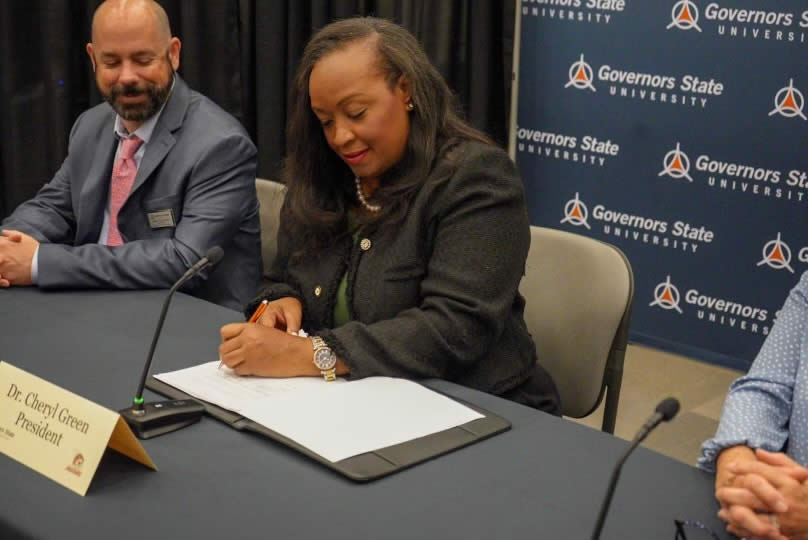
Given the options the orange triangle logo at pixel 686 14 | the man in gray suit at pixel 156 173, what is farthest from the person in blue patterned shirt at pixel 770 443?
the orange triangle logo at pixel 686 14

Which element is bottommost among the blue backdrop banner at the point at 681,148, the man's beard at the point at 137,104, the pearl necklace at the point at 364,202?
the blue backdrop banner at the point at 681,148

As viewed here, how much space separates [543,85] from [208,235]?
234 centimetres

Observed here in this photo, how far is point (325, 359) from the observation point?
6.21 feet

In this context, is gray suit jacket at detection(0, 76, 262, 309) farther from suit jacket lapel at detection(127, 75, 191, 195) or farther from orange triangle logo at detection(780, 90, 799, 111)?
orange triangle logo at detection(780, 90, 799, 111)

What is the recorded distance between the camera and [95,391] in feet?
6.01

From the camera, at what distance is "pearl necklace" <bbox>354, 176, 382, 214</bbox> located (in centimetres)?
220

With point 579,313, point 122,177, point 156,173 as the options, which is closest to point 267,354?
point 579,313

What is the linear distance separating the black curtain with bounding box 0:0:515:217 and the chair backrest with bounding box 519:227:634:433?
2037 mm

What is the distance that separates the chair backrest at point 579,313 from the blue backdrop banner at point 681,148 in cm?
194

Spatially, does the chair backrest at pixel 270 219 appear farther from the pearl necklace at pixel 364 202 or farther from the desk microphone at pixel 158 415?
the desk microphone at pixel 158 415

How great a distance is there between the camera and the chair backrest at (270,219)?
116 inches

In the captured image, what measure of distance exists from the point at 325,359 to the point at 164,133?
110 centimetres

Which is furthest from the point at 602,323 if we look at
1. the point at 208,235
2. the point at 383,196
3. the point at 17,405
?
the point at 17,405

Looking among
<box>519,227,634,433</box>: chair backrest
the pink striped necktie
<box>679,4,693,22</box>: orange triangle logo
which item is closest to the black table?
<box>519,227,634,433</box>: chair backrest
